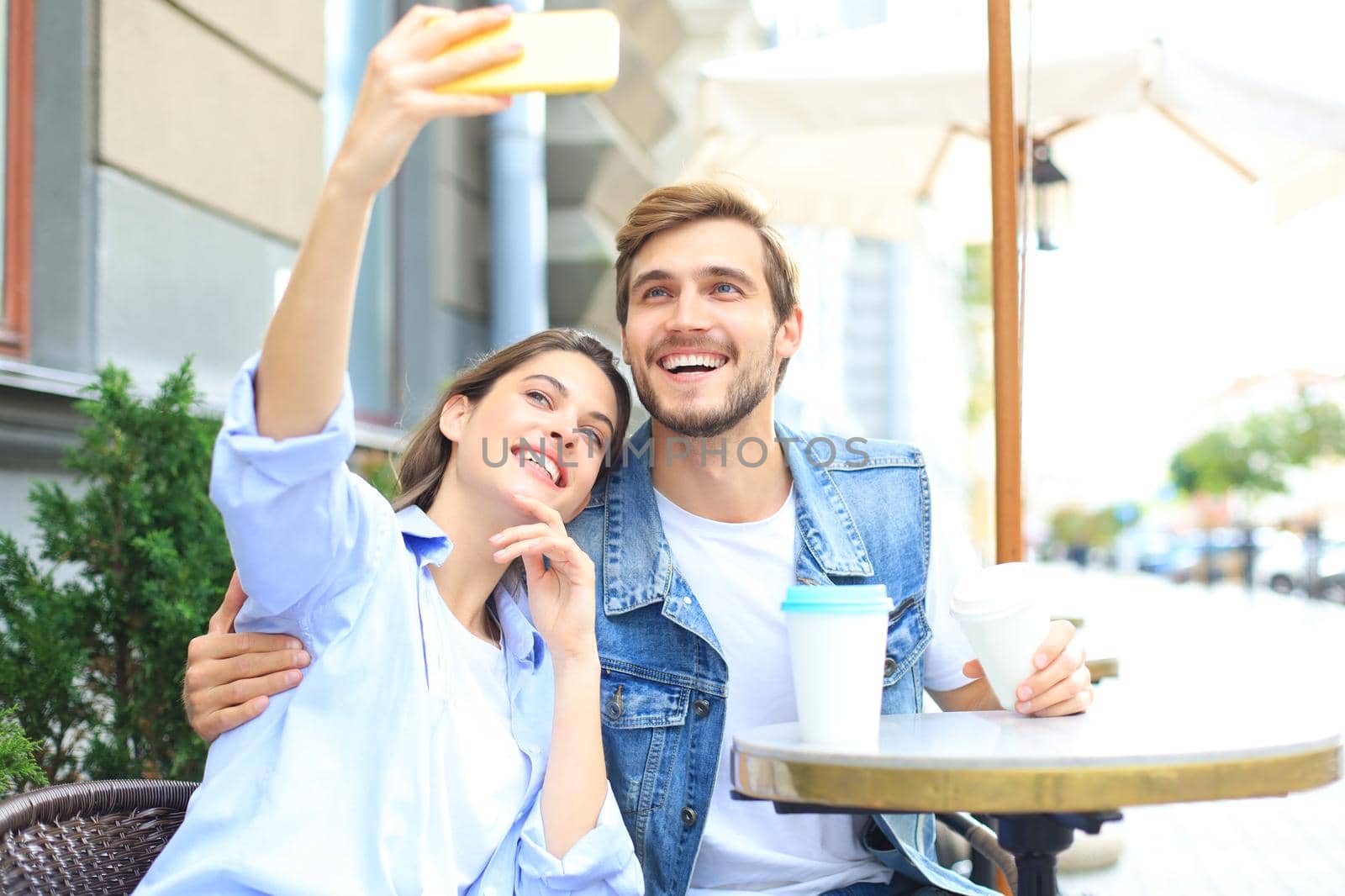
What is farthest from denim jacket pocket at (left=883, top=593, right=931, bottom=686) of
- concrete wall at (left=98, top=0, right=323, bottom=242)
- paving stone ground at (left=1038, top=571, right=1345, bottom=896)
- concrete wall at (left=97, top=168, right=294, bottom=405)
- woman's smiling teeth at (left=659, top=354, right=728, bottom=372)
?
concrete wall at (left=98, top=0, right=323, bottom=242)

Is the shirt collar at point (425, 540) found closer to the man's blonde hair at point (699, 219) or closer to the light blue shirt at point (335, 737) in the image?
the light blue shirt at point (335, 737)

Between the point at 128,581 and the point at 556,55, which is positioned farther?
the point at 128,581

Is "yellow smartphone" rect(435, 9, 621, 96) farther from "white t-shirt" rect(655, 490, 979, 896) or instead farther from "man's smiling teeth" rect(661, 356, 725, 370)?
"white t-shirt" rect(655, 490, 979, 896)

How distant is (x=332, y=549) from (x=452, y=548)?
42 cm

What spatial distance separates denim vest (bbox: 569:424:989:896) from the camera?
2.04 meters

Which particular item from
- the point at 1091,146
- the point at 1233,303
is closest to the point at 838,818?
the point at 1091,146

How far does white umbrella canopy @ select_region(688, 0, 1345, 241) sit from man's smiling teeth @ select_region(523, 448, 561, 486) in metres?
0.89

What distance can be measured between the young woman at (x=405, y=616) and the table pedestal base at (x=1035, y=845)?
1.92 ft

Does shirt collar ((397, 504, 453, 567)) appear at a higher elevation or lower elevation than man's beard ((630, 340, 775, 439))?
lower

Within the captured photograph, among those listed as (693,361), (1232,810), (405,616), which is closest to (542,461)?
(405,616)

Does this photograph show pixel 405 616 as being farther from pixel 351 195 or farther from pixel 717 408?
pixel 717 408

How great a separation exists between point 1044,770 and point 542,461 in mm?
983

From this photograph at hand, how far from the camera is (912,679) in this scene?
2.24 metres

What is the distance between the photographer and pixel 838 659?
4.61 ft
